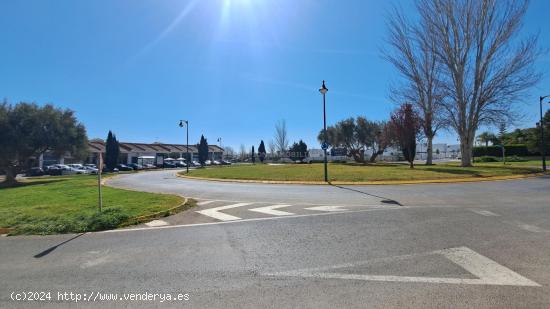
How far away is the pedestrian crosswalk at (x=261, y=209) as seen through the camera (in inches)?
375

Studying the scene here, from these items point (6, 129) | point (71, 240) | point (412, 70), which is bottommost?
point (71, 240)

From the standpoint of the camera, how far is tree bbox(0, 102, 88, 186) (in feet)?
104

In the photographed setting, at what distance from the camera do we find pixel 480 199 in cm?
1191

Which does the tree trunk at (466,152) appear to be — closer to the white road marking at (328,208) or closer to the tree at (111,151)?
the white road marking at (328,208)

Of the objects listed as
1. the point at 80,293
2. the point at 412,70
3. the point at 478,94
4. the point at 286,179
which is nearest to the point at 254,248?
the point at 80,293

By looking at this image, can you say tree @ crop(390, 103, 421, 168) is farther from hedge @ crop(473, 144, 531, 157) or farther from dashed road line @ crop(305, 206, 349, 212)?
hedge @ crop(473, 144, 531, 157)

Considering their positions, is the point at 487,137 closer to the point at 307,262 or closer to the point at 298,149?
the point at 298,149

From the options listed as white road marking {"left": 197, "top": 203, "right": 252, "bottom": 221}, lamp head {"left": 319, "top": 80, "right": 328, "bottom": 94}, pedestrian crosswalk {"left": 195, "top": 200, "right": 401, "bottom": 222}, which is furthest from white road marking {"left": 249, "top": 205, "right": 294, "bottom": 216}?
lamp head {"left": 319, "top": 80, "right": 328, "bottom": 94}

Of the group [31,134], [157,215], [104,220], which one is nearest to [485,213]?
[157,215]

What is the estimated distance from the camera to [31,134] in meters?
32.7

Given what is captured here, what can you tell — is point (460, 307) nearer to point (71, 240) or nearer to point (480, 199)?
point (71, 240)

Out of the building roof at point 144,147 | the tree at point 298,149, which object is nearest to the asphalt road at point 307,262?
the building roof at point 144,147

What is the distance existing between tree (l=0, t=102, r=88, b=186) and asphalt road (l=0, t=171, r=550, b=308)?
102 feet

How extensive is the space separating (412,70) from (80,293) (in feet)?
136
